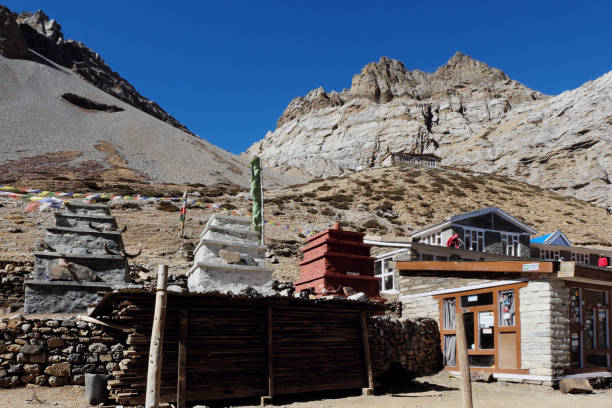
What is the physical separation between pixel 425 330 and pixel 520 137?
84675 millimetres

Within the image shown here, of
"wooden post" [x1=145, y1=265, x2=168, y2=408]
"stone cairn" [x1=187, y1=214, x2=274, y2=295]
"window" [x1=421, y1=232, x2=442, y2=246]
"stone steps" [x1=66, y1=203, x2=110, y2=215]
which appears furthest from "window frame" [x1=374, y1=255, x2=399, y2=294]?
"wooden post" [x1=145, y1=265, x2=168, y2=408]

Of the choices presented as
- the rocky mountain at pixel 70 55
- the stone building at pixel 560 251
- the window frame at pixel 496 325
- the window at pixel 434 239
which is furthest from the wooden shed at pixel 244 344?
the rocky mountain at pixel 70 55

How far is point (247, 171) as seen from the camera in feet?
282

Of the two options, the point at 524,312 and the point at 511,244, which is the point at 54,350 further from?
the point at 511,244

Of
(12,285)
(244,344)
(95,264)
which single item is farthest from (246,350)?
(12,285)

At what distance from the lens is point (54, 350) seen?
1090 centimetres

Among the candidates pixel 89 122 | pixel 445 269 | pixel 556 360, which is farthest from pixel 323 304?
pixel 89 122

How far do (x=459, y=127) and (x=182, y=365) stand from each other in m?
121

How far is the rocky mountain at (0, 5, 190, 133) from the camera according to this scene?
12262cm

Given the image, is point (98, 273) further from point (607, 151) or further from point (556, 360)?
point (607, 151)

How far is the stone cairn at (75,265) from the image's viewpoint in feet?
41.6

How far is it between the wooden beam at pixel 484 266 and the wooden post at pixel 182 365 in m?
6.71

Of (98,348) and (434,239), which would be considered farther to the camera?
(434,239)

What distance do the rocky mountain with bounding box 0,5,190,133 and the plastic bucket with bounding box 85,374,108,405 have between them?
118m
